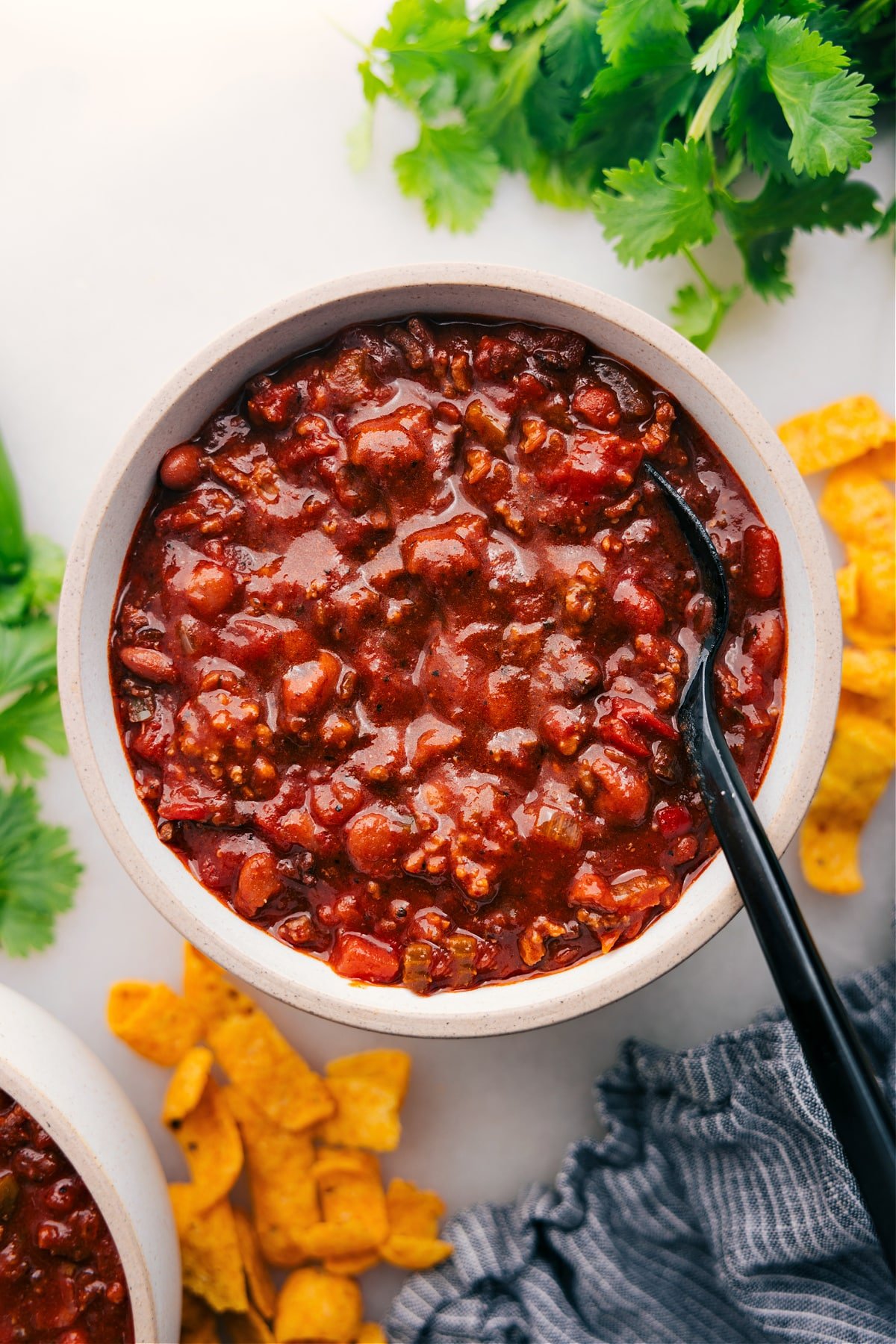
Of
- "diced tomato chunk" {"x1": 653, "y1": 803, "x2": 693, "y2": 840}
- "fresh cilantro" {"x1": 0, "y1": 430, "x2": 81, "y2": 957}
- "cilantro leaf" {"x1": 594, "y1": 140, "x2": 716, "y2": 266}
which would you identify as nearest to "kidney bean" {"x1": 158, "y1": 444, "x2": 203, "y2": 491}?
"fresh cilantro" {"x1": 0, "y1": 430, "x2": 81, "y2": 957}

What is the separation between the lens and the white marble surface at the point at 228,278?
9.51 feet

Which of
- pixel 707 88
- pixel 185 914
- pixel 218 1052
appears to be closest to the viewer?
pixel 185 914

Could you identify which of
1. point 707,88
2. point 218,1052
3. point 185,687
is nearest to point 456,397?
point 185,687

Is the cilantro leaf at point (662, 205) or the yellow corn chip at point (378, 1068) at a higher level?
the cilantro leaf at point (662, 205)

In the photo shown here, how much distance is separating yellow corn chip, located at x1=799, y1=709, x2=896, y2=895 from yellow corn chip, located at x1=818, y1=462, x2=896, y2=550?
47 cm

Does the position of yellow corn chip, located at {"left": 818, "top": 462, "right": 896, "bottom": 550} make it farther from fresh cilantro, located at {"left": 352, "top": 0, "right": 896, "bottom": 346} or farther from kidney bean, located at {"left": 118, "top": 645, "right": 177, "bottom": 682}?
kidney bean, located at {"left": 118, "top": 645, "right": 177, "bottom": 682}

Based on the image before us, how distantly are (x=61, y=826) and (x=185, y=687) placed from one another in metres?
0.83

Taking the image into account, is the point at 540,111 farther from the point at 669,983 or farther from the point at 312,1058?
the point at 312,1058

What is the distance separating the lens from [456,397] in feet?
7.71

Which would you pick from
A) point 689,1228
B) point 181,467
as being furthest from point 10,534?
point 689,1228

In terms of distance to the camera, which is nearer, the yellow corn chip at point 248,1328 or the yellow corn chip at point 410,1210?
the yellow corn chip at point 248,1328

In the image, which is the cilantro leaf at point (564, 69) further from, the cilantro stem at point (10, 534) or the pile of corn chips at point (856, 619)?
the cilantro stem at point (10, 534)

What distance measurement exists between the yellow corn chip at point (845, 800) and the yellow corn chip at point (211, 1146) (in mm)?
1694

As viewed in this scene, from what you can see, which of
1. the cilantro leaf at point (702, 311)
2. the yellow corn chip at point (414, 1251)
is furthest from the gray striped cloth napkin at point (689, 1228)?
the cilantro leaf at point (702, 311)
